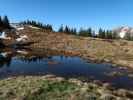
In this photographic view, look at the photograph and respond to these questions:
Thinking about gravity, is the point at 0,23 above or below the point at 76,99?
above

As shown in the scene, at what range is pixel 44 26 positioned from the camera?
602 ft

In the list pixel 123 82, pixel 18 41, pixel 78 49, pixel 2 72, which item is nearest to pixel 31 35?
pixel 18 41

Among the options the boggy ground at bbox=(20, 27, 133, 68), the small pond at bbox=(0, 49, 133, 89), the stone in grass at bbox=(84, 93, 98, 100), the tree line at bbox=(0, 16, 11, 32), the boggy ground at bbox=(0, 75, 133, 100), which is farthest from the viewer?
the tree line at bbox=(0, 16, 11, 32)

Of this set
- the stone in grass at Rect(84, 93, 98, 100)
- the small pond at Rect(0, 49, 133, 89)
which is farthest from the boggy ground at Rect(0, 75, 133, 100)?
the small pond at Rect(0, 49, 133, 89)

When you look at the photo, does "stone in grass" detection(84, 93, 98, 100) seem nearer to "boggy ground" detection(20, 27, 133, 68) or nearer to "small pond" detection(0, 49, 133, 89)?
"small pond" detection(0, 49, 133, 89)

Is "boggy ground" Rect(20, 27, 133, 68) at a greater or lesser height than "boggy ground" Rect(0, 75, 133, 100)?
greater

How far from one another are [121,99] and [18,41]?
87.9 metres

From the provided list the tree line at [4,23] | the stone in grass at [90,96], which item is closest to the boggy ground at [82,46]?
the tree line at [4,23]

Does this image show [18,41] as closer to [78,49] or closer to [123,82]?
[78,49]

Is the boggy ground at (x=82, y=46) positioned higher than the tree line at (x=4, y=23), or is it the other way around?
the tree line at (x=4, y=23)

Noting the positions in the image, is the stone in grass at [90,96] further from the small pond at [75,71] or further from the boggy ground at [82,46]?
the boggy ground at [82,46]

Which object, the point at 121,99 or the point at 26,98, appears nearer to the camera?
the point at 26,98

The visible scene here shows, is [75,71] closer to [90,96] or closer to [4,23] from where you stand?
[90,96]

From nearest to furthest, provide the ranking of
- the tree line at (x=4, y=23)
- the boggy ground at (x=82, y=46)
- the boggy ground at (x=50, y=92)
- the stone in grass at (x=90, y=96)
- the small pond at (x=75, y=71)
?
the stone in grass at (x=90, y=96)
the boggy ground at (x=50, y=92)
the small pond at (x=75, y=71)
the boggy ground at (x=82, y=46)
the tree line at (x=4, y=23)
